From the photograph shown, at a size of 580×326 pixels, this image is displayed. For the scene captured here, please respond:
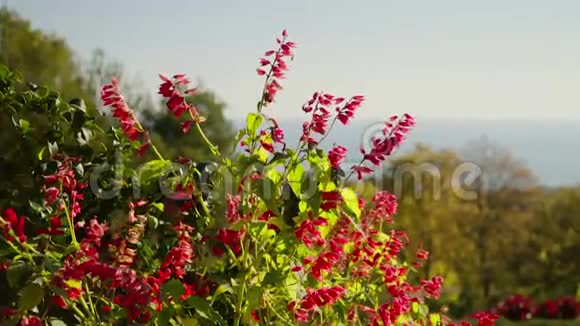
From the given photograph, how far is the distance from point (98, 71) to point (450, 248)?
12.1m

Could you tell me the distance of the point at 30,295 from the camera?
2143 mm

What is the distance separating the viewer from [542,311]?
1009 cm

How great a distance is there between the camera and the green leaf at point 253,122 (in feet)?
8.13

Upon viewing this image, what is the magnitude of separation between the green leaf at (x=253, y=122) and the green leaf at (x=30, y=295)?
2.70ft

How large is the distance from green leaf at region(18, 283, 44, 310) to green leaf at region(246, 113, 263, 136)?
823 millimetres

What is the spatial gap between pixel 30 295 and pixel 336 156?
100 cm

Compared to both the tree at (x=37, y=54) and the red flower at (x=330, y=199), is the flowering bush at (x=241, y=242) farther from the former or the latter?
the tree at (x=37, y=54)

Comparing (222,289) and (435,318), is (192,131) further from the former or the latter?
(222,289)

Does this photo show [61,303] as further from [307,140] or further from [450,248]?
[450,248]

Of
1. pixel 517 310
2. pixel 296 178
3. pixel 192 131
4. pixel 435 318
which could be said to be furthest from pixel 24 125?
pixel 192 131

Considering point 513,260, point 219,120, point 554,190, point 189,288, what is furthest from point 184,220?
point 219,120

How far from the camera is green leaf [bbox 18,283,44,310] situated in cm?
214

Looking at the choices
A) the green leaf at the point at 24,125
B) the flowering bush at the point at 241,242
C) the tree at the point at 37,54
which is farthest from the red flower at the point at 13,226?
the tree at the point at 37,54

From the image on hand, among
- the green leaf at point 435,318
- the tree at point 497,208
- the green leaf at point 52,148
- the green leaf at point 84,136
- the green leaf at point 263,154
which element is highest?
the tree at point 497,208
